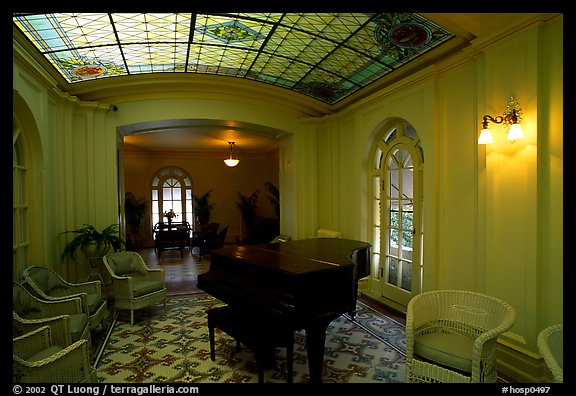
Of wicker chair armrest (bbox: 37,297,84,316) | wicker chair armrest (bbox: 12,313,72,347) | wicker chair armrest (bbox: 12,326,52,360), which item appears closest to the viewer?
wicker chair armrest (bbox: 12,326,52,360)

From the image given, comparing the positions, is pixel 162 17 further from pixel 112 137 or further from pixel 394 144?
pixel 394 144

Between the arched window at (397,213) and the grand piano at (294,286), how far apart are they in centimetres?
142

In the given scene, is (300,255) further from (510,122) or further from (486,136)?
(510,122)

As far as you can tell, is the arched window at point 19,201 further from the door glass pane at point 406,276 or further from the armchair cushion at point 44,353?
the door glass pane at point 406,276

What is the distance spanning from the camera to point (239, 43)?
4.27 m

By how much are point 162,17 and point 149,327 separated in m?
3.76

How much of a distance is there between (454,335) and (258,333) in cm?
163

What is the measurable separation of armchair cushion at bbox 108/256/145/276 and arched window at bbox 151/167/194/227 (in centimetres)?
680

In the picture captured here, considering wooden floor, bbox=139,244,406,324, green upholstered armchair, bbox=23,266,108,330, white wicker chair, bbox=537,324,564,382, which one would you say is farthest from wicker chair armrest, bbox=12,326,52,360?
white wicker chair, bbox=537,324,564,382

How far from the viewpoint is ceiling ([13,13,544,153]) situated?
340 centimetres

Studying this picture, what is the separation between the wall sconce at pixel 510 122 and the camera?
2.71 m

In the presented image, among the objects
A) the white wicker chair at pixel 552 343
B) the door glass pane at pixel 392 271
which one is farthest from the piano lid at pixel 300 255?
the white wicker chair at pixel 552 343

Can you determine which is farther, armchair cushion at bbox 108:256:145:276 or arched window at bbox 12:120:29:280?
armchair cushion at bbox 108:256:145:276

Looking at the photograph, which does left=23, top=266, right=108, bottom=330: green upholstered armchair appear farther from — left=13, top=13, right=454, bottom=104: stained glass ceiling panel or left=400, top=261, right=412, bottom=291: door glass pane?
left=400, top=261, right=412, bottom=291: door glass pane
